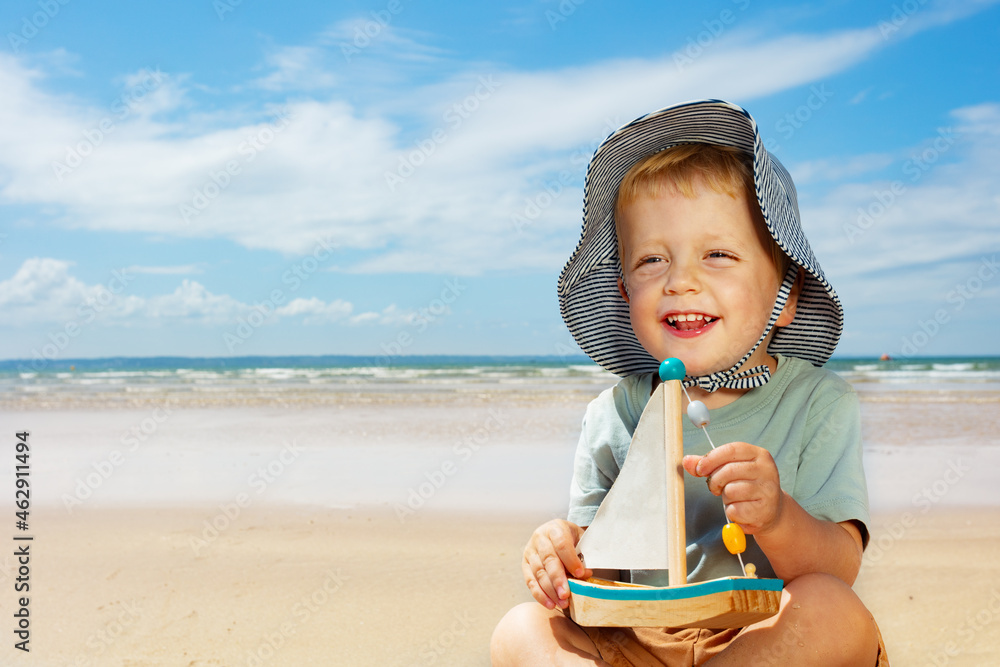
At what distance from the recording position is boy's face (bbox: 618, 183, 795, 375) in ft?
5.88

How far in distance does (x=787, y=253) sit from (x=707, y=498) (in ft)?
1.98

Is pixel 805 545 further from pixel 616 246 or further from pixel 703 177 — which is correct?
pixel 616 246

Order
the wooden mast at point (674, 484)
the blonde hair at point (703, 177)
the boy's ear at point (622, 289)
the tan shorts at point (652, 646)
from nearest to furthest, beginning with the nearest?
1. the wooden mast at point (674, 484)
2. the tan shorts at point (652, 646)
3. the blonde hair at point (703, 177)
4. the boy's ear at point (622, 289)

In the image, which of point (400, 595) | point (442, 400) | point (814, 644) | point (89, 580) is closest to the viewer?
point (814, 644)

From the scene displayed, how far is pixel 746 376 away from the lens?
194cm

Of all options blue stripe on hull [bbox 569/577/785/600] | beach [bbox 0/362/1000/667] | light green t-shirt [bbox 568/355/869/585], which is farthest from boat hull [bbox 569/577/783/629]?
beach [bbox 0/362/1000/667]

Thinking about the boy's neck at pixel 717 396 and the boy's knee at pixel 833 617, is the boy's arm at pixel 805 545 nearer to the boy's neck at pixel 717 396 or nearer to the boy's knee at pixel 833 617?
the boy's knee at pixel 833 617

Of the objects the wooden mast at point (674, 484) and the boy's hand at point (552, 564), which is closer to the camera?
the wooden mast at point (674, 484)

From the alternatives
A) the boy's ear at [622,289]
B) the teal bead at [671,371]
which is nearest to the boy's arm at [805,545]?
the teal bead at [671,371]

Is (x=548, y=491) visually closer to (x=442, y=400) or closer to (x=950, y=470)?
(x=950, y=470)

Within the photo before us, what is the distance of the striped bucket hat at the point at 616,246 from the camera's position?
1.87m

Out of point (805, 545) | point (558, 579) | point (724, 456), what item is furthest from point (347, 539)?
point (724, 456)

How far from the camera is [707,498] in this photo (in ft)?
6.20

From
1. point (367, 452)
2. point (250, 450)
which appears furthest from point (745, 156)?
point (250, 450)
